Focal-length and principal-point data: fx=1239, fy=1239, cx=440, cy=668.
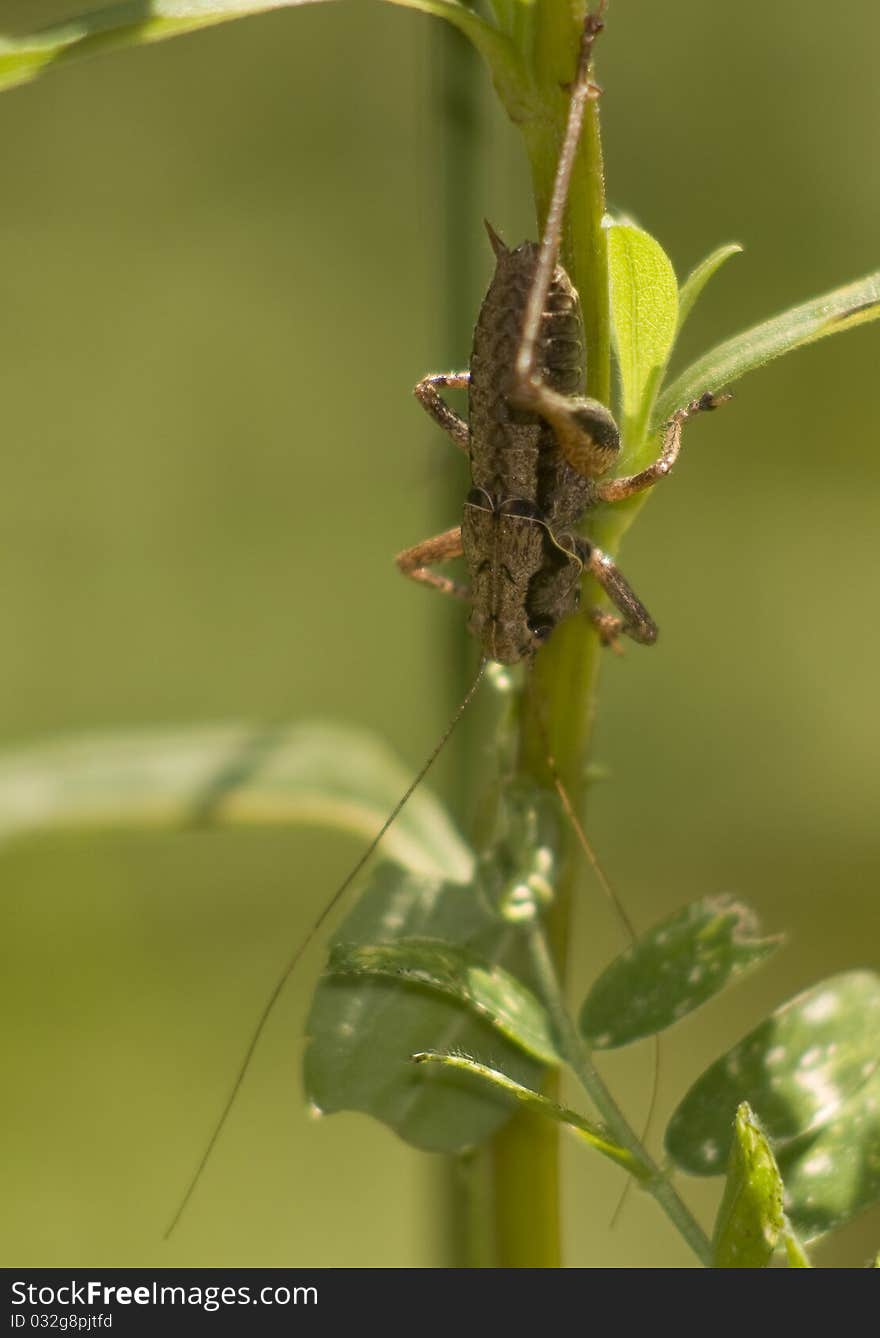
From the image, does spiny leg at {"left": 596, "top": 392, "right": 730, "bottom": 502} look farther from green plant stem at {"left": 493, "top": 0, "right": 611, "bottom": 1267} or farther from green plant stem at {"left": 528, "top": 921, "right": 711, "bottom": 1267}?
green plant stem at {"left": 528, "top": 921, "right": 711, "bottom": 1267}

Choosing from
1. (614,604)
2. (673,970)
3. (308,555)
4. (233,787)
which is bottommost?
(673,970)

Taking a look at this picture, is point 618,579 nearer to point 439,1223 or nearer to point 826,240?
point 439,1223

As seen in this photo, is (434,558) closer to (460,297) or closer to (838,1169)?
(460,297)

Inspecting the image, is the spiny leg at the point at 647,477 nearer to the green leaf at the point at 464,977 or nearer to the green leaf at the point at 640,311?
the green leaf at the point at 640,311

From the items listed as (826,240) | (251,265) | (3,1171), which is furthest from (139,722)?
(826,240)

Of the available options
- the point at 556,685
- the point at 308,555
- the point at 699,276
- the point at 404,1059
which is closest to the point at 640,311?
the point at 699,276

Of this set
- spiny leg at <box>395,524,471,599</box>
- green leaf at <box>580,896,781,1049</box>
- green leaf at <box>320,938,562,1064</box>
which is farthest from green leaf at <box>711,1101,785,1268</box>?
spiny leg at <box>395,524,471,599</box>
